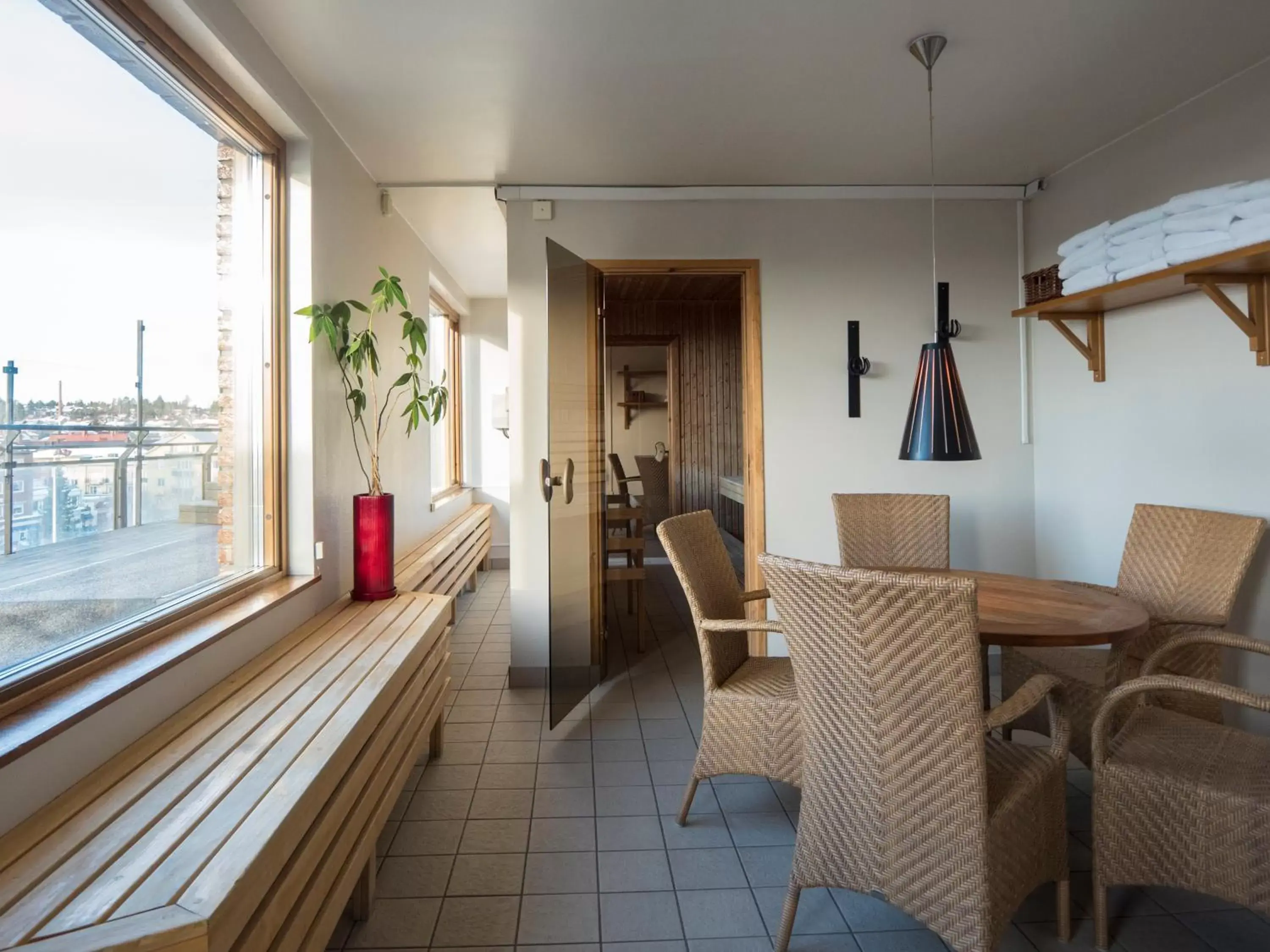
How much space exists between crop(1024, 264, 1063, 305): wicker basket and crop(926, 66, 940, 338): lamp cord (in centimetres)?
39

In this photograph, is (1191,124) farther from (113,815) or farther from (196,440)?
(113,815)

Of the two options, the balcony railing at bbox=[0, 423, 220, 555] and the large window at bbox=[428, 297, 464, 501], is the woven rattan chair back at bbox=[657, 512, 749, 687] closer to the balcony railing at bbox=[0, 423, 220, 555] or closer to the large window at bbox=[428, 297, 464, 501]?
the balcony railing at bbox=[0, 423, 220, 555]

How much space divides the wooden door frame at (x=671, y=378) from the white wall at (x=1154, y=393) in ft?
11.9

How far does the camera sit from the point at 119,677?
1539 millimetres

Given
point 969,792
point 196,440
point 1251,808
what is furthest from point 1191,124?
point 196,440

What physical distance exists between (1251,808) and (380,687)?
82.0 inches

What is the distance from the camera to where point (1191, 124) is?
2736 mm

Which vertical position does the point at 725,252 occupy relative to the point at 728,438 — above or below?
above

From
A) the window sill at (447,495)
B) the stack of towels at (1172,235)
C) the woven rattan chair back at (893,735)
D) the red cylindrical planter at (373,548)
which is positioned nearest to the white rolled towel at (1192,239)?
the stack of towels at (1172,235)

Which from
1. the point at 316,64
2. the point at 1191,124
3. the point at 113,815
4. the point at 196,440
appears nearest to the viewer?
the point at 113,815

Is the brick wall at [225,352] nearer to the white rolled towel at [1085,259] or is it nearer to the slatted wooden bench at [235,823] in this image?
the slatted wooden bench at [235,823]

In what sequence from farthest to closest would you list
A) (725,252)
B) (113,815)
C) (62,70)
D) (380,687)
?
(725,252)
(380,687)
(62,70)
(113,815)

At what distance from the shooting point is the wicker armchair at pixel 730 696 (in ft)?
6.97

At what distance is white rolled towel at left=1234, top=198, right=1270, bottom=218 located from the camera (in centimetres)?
205
